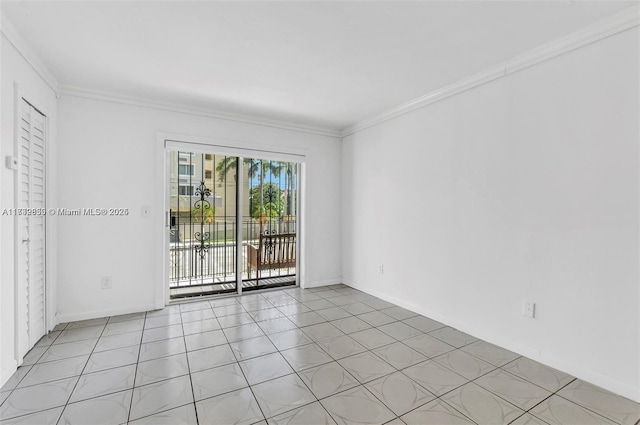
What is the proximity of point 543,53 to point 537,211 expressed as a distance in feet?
4.02

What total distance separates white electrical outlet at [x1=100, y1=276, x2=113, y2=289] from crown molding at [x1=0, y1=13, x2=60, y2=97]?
195cm

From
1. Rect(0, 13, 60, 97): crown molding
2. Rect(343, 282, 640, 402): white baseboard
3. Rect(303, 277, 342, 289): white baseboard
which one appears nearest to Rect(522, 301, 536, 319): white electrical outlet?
Rect(343, 282, 640, 402): white baseboard

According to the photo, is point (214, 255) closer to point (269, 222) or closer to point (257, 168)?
point (269, 222)

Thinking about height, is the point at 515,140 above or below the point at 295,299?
above

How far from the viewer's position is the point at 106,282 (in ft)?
11.0

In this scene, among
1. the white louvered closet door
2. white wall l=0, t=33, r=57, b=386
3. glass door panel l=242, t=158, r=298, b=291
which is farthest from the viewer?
glass door panel l=242, t=158, r=298, b=291

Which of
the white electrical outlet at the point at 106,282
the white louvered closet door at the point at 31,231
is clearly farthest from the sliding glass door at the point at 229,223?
the white louvered closet door at the point at 31,231

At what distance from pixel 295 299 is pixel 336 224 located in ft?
4.58

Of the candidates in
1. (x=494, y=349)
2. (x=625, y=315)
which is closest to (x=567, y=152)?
(x=625, y=315)

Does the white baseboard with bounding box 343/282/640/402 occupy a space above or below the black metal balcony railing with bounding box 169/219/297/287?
below

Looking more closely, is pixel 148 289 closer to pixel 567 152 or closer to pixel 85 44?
pixel 85 44

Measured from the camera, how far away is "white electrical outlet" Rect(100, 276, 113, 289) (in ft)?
10.9

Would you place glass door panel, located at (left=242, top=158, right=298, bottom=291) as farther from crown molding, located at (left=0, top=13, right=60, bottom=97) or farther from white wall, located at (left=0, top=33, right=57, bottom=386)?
white wall, located at (left=0, top=33, right=57, bottom=386)

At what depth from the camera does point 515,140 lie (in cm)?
258
